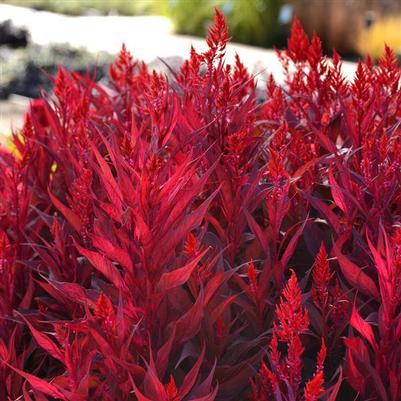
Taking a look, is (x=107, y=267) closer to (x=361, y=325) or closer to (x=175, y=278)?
(x=175, y=278)

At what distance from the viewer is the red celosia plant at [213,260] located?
116 centimetres

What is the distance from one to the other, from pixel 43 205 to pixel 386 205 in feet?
2.55

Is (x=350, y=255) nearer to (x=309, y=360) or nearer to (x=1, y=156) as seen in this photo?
(x=309, y=360)

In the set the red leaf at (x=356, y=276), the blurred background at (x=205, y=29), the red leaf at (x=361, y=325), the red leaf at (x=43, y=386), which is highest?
the red leaf at (x=356, y=276)

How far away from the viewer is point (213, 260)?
48.4 inches

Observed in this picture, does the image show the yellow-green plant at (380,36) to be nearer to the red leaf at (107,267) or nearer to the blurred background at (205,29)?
the blurred background at (205,29)

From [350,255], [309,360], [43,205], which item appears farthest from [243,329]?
[43,205]

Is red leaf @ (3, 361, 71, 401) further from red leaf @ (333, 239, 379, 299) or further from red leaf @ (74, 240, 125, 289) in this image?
red leaf @ (333, 239, 379, 299)

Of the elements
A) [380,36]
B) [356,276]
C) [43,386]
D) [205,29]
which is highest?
[356,276]

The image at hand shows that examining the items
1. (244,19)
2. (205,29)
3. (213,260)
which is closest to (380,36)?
(244,19)

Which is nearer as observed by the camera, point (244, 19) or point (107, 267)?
point (107, 267)

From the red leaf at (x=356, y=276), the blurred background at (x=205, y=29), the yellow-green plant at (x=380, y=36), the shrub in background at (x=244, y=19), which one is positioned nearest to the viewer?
the red leaf at (x=356, y=276)

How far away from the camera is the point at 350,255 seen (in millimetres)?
1404

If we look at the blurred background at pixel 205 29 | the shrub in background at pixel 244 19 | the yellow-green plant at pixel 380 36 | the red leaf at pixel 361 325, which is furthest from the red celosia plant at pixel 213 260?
the shrub in background at pixel 244 19
